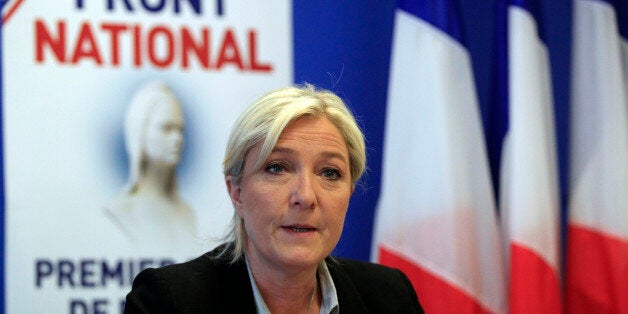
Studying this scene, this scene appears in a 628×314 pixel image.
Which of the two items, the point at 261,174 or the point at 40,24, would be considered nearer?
the point at 261,174

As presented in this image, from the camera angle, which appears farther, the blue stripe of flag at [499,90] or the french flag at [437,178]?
the blue stripe of flag at [499,90]

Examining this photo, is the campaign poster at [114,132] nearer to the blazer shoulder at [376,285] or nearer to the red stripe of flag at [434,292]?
the red stripe of flag at [434,292]

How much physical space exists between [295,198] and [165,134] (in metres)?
1.49

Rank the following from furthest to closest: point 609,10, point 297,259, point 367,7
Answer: point 367,7 → point 609,10 → point 297,259

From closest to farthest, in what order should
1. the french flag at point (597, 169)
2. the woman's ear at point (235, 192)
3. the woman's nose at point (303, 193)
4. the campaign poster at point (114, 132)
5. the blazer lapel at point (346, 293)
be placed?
the woman's nose at point (303, 193) < the woman's ear at point (235, 192) < the blazer lapel at point (346, 293) < the campaign poster at point (114, 132) < the french flag at point (597, 169)

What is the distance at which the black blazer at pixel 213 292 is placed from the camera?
1.67 meters

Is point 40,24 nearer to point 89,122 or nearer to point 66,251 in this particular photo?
point 89,122

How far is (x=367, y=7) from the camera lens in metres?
3.29

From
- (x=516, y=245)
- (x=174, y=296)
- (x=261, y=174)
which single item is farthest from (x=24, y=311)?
(x=516, y=245)

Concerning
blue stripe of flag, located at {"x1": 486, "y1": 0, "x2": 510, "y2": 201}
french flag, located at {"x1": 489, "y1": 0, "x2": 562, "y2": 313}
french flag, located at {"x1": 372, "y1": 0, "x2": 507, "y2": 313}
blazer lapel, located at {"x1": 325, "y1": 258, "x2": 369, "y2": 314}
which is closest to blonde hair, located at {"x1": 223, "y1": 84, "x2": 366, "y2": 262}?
blazer lapel, located at {"x1": 325, "y1": 258, "x2": 369, "y2": 314}

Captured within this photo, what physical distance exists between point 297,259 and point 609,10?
1.95 metres

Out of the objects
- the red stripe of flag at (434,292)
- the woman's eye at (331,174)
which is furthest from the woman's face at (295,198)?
the red stripe of flag at (434,292)

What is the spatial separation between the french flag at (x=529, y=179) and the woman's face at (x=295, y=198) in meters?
1.40

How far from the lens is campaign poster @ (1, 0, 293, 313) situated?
2.86 metres
